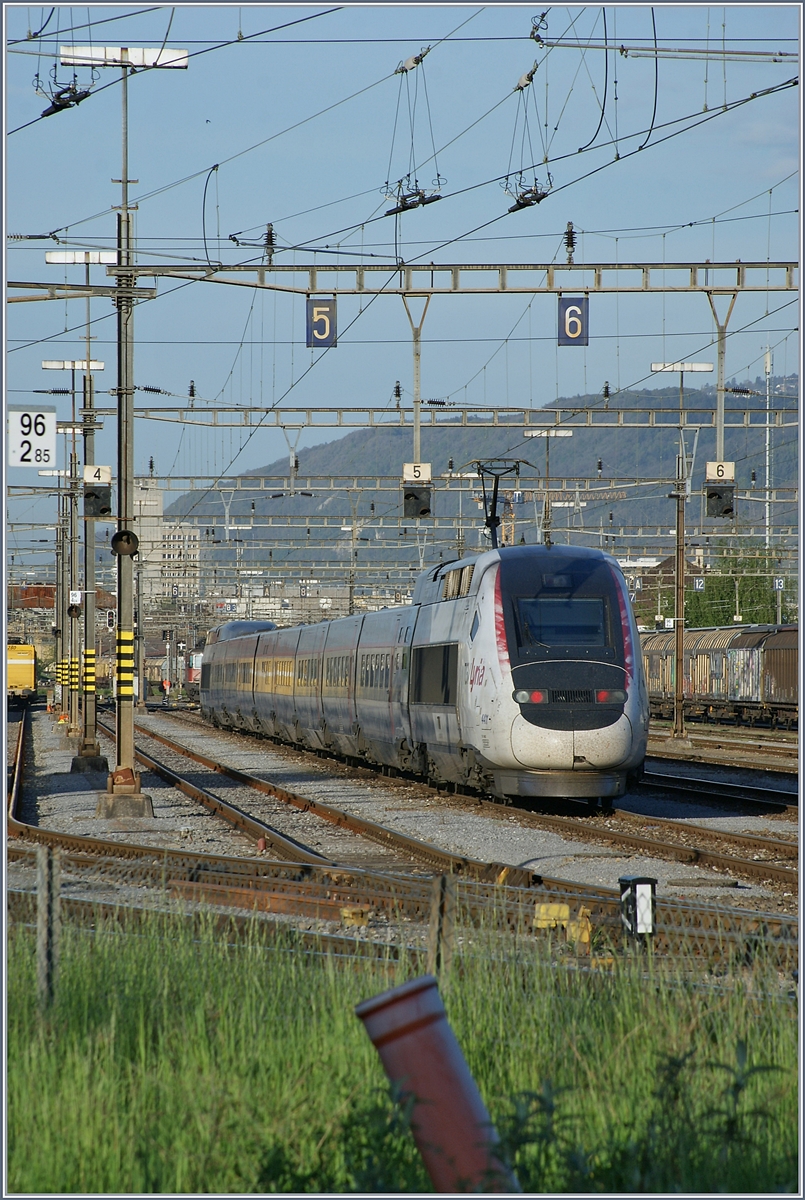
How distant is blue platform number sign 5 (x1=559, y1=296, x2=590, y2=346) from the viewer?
→ 2350 cm

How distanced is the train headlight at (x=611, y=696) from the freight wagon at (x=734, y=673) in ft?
74.7

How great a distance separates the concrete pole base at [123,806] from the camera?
1839 cm

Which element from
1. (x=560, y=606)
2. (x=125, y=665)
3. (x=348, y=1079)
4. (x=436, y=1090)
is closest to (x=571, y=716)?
(x=560, y=606)

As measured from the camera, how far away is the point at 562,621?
17.2 meters

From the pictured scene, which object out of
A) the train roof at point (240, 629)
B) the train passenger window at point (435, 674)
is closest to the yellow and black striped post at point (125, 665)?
the train passenger window at point (435, 674)

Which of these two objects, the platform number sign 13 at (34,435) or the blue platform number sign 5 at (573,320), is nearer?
the platform number sign 13 at (34,435)

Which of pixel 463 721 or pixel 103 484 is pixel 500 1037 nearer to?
pixel 463 721

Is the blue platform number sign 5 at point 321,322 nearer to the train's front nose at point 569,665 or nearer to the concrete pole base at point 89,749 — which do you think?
the train's front nose at point 569,665

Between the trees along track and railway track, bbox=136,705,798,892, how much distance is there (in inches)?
41.4

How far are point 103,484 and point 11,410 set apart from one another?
401cm

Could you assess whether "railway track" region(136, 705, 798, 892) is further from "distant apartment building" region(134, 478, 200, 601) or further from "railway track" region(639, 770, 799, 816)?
"distant apartment building" region(134, 478, 200, 601)

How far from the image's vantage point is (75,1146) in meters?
4.62

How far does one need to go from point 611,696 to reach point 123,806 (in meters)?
6.62

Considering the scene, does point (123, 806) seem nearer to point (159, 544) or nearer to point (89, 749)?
point (89, 749)
